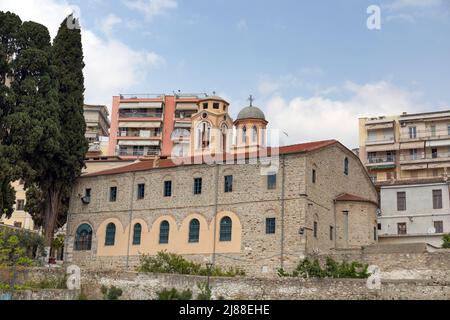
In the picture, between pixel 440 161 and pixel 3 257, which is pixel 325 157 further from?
pixel 440 161

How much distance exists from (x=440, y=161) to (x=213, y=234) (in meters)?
31.7

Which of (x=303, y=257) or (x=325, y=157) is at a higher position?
(x=325, y=157)

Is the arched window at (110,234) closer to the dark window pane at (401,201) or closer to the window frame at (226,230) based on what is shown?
the window frame at (226,230)

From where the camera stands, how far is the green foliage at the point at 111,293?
27.0 m

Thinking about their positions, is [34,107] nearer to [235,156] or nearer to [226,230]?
[235,156]

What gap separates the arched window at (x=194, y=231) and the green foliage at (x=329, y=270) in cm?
622

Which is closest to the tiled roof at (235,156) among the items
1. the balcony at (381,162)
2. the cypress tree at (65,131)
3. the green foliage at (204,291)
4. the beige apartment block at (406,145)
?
the cypress tree at (65,131)

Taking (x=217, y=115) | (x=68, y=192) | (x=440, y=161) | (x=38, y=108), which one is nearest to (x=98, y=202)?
(x=68, y=192)

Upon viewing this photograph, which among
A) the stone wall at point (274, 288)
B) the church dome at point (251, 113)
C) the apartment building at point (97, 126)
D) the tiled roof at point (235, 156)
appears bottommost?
the stone wall at point (274, 288)

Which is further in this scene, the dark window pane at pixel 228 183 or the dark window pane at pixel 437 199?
the dark window pane at pixel 437 199

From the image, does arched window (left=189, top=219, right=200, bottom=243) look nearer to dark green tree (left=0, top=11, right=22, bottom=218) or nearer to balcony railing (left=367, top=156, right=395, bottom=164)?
dark green tree (left=0, top=11, right=22, bottom=218)

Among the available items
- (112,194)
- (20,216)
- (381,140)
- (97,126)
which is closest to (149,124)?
(97,126)
